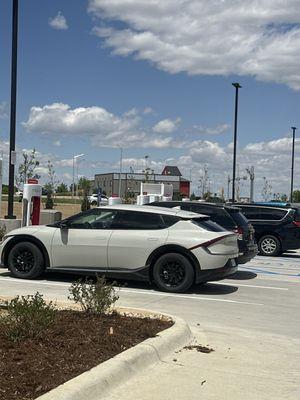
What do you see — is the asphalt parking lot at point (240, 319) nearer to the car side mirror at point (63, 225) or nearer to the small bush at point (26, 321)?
the car side mirror at point (63, 225)

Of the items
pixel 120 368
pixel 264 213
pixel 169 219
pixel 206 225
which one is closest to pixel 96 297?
pixel 120 368

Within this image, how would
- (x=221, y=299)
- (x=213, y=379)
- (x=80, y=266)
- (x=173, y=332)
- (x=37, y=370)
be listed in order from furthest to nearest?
(x=80, y=266) → (x=221, y=299) → (x=173, y=332) → (x=213, y=379) → (x=37, y=370)

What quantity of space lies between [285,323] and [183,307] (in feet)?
5.26

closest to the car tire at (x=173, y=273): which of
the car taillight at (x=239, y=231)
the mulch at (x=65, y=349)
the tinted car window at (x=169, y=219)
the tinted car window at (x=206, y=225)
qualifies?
the tinted car window at (x=169, y=219)

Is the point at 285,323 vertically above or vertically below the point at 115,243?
below

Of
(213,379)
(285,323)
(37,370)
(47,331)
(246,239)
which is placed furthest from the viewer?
(246,239)

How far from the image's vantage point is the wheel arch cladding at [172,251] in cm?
1022

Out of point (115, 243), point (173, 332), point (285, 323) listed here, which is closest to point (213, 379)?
point (173, 332)

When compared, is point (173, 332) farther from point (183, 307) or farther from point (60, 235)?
point (60, 235)

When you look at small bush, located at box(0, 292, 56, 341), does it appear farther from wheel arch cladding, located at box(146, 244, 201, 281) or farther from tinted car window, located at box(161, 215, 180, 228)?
tinted car window, located at box(161, 215, 180, 228)

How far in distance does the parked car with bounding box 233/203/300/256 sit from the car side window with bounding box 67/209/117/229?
27.4ft

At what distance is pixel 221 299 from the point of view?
10016 mm

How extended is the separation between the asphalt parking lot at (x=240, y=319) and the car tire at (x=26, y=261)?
0.65 ft

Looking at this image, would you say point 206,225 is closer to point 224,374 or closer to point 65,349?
point 224,374
